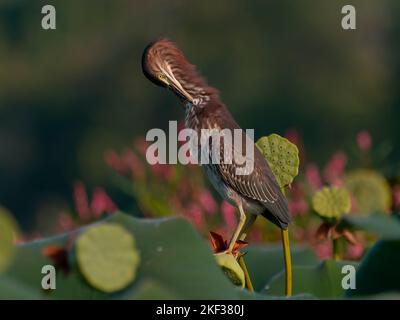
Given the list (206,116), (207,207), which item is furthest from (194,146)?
(207,207)

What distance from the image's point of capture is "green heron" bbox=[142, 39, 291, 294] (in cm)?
305

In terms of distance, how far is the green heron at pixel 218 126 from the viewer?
3.05 meters

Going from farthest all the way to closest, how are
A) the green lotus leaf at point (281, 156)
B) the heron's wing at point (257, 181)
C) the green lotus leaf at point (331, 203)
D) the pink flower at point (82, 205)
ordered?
the pink flower at point (82, 205), the green lotus leaf at point (331, 203), the heron's wing at point (257, 181), the green lotus leaf at point (281, 156)

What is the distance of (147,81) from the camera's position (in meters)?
19.7

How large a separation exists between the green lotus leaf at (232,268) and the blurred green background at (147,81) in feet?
51.5

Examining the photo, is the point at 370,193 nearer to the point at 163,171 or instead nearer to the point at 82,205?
the point at 163,171

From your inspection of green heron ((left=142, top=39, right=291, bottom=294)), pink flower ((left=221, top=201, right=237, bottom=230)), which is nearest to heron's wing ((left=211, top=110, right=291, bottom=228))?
green heron ((left=142, top=39, right=291, bottom=294))

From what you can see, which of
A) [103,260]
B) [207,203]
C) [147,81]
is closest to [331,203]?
[103,260]

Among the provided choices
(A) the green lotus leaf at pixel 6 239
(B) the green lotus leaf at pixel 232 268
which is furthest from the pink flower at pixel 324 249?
(A) the green lotus leaf at pixel 6 239

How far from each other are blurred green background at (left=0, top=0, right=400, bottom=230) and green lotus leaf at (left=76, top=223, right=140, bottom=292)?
52.9 ft

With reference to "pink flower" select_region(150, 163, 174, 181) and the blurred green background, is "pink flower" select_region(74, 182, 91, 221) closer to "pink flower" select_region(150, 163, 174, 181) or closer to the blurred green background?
"pink flower" select_region(150, 163, 174, 181)

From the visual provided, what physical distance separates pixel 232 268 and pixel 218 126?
0.66m

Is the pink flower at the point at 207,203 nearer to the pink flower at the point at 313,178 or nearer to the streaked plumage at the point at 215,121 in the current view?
the pink flower at the point at 313,178
